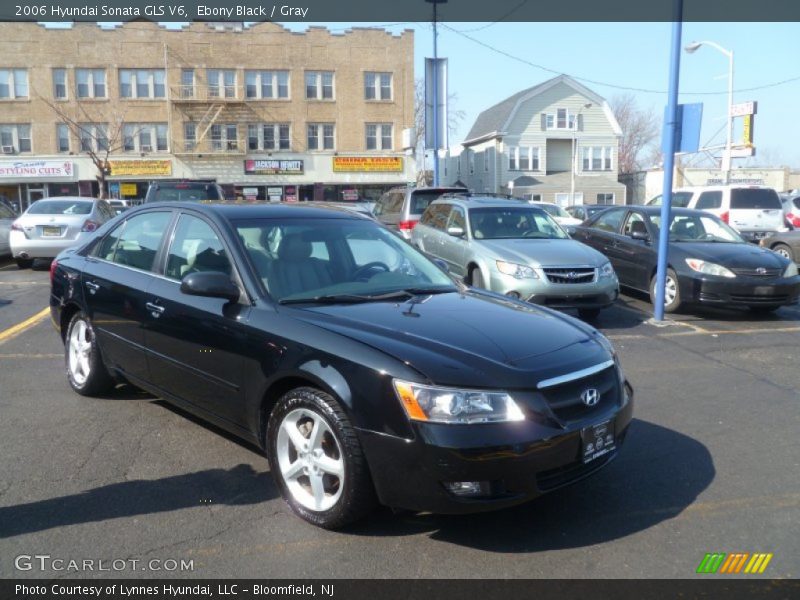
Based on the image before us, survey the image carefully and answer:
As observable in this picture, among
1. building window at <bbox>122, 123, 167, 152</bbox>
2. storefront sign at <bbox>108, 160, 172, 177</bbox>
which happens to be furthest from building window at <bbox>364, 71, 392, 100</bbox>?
storefront sign at <bbox>108, 160, 172, 177</bbox>

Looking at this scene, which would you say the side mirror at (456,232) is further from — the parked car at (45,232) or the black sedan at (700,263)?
the parked car at (45,232)

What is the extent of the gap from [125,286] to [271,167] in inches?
1470

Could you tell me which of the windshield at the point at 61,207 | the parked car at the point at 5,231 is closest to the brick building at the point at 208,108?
the parked car at the point at 5,231

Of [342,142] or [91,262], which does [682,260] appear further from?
[342,142]

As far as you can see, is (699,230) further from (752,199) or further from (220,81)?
(220,81)

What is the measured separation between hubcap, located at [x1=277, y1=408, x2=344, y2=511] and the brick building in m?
36.6

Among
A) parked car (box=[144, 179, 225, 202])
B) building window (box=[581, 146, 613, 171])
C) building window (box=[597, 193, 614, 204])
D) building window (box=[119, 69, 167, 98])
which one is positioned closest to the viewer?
parked car (box=[144, 179, 225, 202])

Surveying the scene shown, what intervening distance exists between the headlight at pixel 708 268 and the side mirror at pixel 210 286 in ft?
24.4

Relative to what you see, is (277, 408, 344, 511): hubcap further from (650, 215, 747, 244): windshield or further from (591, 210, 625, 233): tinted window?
(591, 210, 625, 233): tinted window

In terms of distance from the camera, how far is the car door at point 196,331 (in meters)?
3.94

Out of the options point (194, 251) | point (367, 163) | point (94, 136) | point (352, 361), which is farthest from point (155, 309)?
point (94, 136)

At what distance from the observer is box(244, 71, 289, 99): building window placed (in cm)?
4047

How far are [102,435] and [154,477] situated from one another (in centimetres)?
91

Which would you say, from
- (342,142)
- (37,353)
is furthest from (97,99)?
(37,353)
